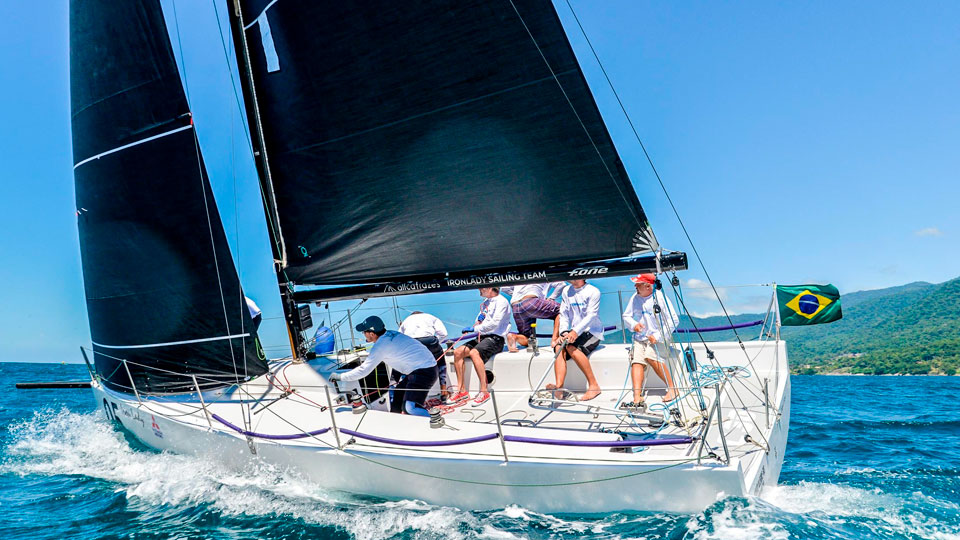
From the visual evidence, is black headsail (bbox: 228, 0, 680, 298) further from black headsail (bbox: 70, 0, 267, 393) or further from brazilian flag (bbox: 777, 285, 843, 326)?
brazilian flag (bbox: 777, 285, 843, 326)

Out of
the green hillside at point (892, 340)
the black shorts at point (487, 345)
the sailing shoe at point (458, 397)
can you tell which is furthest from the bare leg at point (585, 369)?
the green hillside at point (892, 340)

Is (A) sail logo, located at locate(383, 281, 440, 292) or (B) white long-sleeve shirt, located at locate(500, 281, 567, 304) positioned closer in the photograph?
(A) sail logo, located at locate(383, 281, 440, 292)

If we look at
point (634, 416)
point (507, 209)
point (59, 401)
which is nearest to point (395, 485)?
point (634, 416)

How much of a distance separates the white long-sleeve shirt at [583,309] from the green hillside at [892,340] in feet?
97.0

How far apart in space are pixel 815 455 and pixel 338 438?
612cm

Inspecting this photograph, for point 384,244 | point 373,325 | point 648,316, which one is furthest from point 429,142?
point 648,316

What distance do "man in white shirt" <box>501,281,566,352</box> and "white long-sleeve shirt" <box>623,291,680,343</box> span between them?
1.69 metres

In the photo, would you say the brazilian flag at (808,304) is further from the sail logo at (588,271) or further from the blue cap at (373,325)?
the blue cap at (373,325)

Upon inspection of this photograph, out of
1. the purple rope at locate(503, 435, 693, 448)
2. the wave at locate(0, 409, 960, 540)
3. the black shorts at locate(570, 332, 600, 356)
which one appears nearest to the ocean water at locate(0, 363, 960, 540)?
the wave at locate(0, 409, 960, 540)

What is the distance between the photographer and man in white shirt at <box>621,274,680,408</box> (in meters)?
4.94

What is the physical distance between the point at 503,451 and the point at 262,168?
424cm

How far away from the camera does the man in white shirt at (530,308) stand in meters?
6.98

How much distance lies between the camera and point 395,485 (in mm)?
4016

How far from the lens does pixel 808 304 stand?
5.37 m
